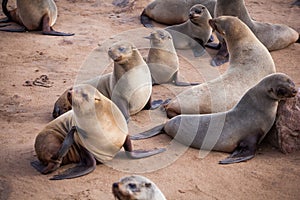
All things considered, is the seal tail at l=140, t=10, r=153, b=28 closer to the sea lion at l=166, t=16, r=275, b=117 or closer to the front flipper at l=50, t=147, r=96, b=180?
the sea lion at l=166, t=16, r=275, b=117

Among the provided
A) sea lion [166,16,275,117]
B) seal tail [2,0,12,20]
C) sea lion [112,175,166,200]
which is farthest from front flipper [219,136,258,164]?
seal tail [2,0,12,20]

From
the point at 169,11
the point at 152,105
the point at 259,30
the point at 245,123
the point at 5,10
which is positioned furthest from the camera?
the point at 169,11

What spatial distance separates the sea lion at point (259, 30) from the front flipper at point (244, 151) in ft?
9.45

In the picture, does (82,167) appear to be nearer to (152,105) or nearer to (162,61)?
(152,105)

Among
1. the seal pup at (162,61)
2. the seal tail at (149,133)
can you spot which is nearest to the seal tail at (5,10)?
the seal pup at (162,61)

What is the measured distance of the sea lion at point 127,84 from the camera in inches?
228

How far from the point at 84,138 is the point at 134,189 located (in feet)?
4.65

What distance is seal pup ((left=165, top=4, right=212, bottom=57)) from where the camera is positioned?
8055mm

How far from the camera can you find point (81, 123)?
4.62 meters

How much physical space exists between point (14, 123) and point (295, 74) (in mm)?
3805

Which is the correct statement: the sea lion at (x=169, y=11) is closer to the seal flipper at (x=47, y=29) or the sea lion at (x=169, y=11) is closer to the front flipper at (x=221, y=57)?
the front flipper at (x=221, y=57)

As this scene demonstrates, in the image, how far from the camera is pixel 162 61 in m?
6.94

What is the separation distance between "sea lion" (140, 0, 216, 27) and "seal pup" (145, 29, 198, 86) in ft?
7.41

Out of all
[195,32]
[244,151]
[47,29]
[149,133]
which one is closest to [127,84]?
[149,133]
